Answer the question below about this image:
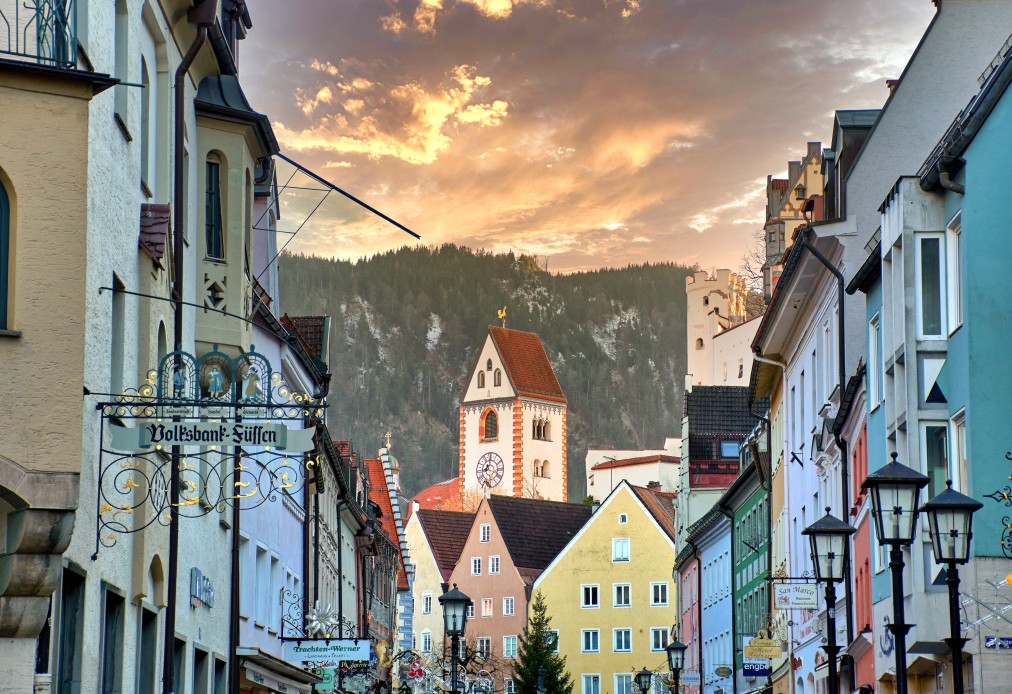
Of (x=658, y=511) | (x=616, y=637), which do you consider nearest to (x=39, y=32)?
(x=616, y=637)

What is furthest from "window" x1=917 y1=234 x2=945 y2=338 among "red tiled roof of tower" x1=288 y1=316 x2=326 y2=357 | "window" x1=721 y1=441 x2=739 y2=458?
"window" x1=721 y1=441 x2=739 y2=458

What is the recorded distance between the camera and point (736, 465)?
72.6m

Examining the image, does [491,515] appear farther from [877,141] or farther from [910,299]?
[910,299]

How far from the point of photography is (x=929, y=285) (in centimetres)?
2236

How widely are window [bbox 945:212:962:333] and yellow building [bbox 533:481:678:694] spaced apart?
7265cm

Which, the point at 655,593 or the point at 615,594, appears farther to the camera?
the point at 615,594

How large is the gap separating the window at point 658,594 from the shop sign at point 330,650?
6429 centimetres

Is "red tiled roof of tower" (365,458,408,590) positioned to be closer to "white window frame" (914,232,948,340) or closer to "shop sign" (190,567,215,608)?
"shop sign" (190,567,215,608)

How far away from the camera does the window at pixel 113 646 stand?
1672cm

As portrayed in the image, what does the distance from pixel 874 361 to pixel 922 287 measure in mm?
4087

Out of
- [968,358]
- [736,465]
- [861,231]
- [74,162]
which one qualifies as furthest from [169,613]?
[736,465]

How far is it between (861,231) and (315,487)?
14302mm

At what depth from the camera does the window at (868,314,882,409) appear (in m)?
25.9

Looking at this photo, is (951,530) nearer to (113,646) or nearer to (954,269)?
(954,269)
